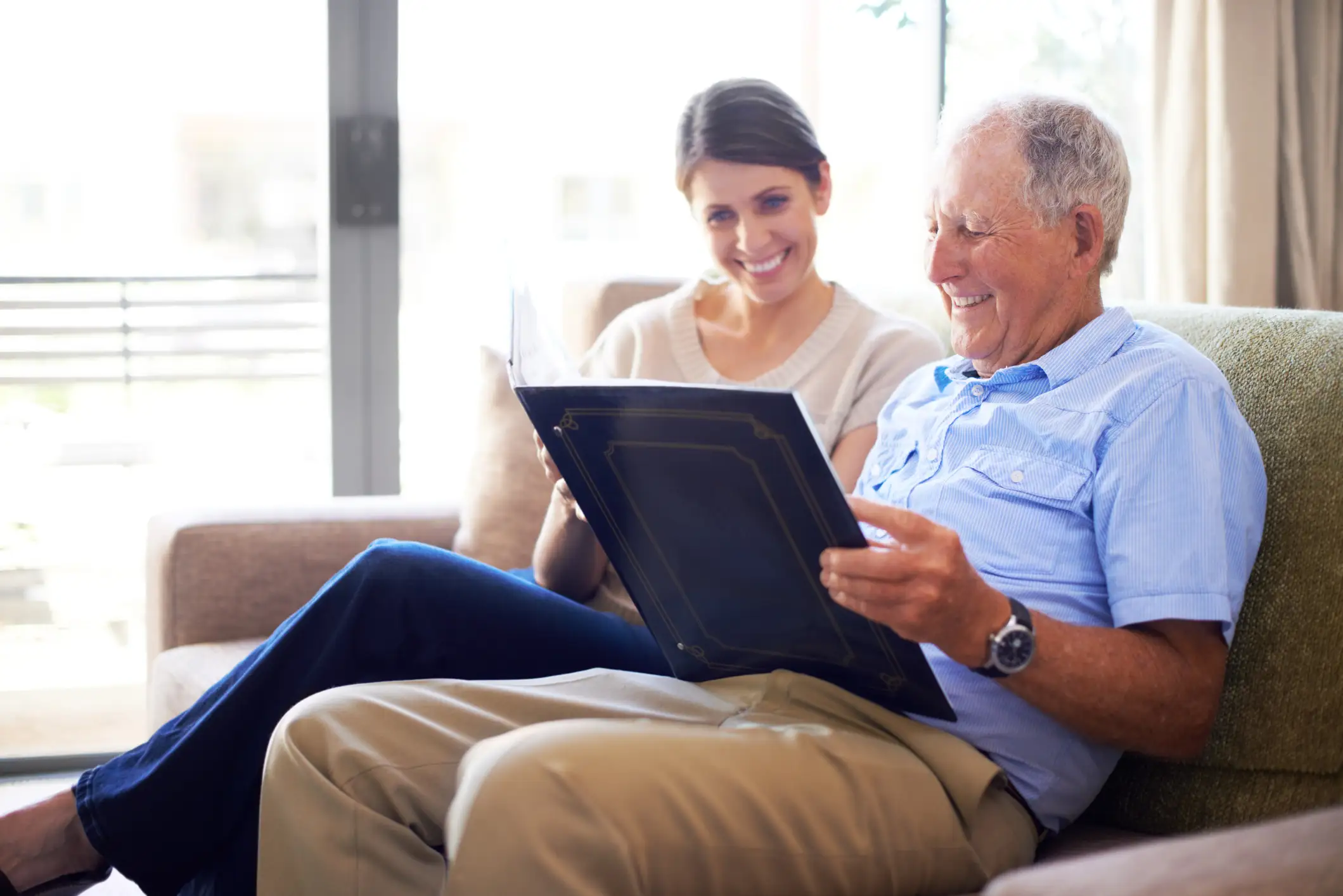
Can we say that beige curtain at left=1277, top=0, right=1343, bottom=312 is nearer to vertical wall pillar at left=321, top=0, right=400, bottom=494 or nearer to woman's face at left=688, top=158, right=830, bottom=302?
woman's face at left=688, top=158, right=830, bottom=302

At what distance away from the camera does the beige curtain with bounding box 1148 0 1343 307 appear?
2.51 metres

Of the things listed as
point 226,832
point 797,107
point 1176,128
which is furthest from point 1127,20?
point 226,832

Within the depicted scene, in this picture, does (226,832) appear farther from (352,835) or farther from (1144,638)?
(1144,638)

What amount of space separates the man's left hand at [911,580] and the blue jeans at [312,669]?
0.48m

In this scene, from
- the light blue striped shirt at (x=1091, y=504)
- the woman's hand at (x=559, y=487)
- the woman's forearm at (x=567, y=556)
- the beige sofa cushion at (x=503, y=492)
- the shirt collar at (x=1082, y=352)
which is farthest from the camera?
the beige sofa cushion at (x=503, y=492)

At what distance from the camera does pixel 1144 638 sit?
1.13 m

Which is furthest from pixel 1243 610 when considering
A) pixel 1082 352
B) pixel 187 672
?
pixel 187 672

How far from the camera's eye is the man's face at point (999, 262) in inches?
51.4

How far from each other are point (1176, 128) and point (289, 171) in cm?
184

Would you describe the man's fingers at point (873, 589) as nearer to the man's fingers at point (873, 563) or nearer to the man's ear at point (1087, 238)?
the man's fingers at point (873, 563)

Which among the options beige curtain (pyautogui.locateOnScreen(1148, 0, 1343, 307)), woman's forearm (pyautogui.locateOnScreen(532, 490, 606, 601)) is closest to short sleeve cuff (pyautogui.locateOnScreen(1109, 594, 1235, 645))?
woman's forearm (pyautogui.locateOnScreen(532, 490, 606, 601))

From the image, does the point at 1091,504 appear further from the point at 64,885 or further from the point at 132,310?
the point at 132,310

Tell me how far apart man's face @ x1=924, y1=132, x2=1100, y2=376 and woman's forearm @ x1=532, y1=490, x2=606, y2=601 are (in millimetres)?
526

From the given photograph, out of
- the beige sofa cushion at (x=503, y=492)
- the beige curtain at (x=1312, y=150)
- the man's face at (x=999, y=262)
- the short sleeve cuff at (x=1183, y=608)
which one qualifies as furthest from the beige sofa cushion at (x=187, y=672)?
the beige curtain at (x=1312, y=150)
